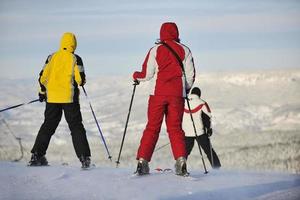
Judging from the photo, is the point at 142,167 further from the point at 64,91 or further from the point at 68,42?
the point at 68,42

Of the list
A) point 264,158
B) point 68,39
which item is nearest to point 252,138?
point 264,158

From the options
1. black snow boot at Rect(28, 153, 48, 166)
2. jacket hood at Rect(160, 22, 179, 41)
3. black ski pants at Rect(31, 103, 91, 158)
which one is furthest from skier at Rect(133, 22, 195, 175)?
black snow boot at Rect(28, 153, 48, 166)

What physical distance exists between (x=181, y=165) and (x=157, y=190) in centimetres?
116

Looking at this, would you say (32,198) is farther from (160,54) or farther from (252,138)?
(252,138)

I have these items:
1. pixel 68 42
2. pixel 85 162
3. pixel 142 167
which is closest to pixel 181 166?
pixel 142 167

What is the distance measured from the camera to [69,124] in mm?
10695

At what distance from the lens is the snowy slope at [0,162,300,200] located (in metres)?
8.20

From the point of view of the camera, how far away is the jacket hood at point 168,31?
9828 mm

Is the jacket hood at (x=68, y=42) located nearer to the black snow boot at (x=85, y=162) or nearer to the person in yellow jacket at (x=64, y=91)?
the person in yellow jacket at (x=64, y=91)

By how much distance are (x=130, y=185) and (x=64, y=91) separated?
2.37m

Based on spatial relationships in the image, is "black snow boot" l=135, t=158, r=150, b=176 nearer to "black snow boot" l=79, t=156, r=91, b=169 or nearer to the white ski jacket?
"black snow boot" l=79, t=156, r=91, b=169

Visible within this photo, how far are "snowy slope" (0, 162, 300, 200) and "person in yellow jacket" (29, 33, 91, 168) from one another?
56cm

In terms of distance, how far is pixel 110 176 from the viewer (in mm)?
9469

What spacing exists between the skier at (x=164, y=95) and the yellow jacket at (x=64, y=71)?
1219mm
